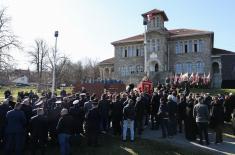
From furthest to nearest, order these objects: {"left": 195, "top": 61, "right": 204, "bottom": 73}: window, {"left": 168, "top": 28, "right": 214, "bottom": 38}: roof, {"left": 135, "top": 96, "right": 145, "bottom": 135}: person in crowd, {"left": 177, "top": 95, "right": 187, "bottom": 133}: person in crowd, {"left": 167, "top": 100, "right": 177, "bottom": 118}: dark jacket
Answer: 1. {"left": 195, "top": 61, "right": 204, "bottom": 73}: window
2. {"left": 168, "top": 28, "right": 214, "bottom": 38}: roof
3. {"left": 177, "top": 95, "right": 187, "bottom": 133}: person in crowd
4. {"left": 135, "top": 96, "right": 145, "bottom": 135}: person in crowd
5. {"left": 167, "top": 100, "right": 177, "bottom": 118}: dark jacket

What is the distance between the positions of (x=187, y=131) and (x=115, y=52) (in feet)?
149

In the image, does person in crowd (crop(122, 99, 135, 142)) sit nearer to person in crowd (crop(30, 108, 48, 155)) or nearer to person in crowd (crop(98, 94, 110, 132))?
person in crowd (crop(98, 94, 110, 132))

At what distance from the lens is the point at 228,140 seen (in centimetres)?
1702

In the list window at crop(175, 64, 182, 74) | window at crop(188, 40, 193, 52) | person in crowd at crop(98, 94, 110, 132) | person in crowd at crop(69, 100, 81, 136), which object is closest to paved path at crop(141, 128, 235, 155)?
person in crowd at crop(98, 94, 110, 132)

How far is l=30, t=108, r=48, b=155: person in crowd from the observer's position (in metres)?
13.1

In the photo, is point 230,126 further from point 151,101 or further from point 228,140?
point 151,101

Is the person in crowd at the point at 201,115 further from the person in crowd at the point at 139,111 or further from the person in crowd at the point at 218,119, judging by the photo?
the person in crowd at the point at 139,111

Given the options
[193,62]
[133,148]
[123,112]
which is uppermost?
[193,62]

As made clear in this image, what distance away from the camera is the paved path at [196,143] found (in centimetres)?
1486

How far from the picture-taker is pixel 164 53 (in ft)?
185

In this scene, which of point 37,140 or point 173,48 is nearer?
point 37,140

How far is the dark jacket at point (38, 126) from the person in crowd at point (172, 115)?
634 cm

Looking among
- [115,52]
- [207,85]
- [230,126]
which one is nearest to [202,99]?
[230,126]

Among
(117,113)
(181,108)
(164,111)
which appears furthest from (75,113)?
(181,108)
